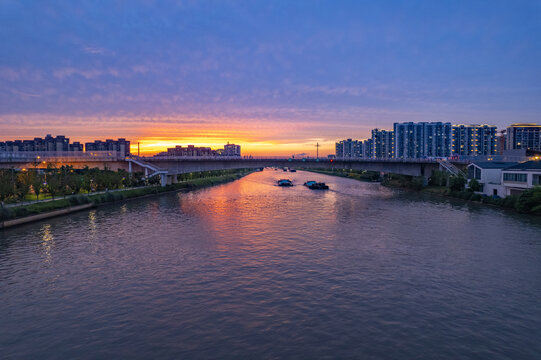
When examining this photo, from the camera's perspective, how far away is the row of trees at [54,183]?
5400 centimetres

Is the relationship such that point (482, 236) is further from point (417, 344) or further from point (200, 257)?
point (200, 257)

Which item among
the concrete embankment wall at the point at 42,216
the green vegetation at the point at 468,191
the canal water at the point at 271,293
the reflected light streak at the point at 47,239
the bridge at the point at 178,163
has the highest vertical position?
the bridge at the point at 178,163

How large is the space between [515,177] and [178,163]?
75.9 meters

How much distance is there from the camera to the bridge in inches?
3408

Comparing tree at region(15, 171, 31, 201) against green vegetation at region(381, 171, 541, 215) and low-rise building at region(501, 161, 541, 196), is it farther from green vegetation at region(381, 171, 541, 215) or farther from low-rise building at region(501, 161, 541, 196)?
low-rise building at region(501, 161, 541, 196)

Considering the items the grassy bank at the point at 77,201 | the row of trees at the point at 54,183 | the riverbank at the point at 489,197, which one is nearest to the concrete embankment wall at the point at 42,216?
the grassy bank at the point at 77,201

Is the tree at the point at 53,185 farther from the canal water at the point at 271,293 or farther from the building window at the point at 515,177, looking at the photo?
the building window at the point at 515,177

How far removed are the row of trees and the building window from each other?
76.7m

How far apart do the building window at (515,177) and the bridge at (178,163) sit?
24424 mm

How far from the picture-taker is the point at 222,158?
94.5 metres

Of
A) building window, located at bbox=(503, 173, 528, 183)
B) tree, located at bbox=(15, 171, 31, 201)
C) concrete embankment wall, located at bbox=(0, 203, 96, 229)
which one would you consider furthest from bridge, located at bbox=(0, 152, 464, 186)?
concrete embankment wall, located at bbox=(0, 203, 96, 229)

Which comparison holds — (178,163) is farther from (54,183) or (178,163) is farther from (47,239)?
(47,239)

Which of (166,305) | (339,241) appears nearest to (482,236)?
(339,241)

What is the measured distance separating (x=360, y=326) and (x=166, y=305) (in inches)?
429
